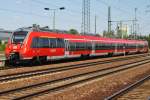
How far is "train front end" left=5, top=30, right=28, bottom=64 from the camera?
26475 millimetres

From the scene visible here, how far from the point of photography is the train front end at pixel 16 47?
1042 inches

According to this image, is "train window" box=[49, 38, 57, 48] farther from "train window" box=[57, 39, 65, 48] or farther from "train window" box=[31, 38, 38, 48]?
"train window" box=[31, 38, 38, 48]

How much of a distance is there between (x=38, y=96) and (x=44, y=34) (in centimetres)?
1632

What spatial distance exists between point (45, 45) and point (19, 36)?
2.65 meters

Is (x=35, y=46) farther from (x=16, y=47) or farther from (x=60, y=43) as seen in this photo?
(x=60, y=43)

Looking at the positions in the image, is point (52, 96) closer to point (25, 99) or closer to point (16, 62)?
point (25, 99)

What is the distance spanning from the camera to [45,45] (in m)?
29.0

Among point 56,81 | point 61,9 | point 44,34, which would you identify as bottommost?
point 56,81

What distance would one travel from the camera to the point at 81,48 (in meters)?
37.8

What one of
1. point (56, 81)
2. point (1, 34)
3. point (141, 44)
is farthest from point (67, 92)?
point (1, 34)

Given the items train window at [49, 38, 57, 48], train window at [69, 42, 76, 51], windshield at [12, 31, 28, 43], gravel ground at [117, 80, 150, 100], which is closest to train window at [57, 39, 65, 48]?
train window at [49, 38, 57, 48]

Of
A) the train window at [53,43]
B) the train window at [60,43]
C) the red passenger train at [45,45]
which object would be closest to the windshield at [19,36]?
the red passenger train at [45,45]

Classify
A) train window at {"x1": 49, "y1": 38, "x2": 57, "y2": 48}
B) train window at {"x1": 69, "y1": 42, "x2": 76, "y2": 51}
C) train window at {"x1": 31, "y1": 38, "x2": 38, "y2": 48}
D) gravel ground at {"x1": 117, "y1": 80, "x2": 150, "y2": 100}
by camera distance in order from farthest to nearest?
1. train window at {"x1": 69, "y1": 42, "x2": 76, "y2": 51}
2. train window at {"x1": 49, "y1": 38, "x2": 57, "y2": 48}
3. train window at {"x1": 31, "y1": 38, "x2": 38, "y2": 48}
4. gravel ground at {"x1": 117, "y1": 80, "x2": 150, "y2": 100}

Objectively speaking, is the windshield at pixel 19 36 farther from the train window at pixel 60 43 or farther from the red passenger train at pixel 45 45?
the train window at pixel 60 43
